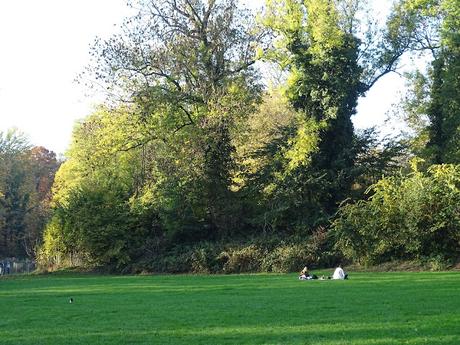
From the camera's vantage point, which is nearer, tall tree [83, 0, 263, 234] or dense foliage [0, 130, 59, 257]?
tall tree [83, 0, 263, 234]

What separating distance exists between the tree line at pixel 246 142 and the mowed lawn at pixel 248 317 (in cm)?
1613

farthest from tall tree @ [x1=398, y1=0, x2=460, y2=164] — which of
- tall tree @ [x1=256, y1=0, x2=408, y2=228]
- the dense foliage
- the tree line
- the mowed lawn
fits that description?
the dense foliage

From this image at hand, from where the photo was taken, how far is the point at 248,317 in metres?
12.7

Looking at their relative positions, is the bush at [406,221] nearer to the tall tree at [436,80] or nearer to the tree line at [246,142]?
the tree line at [246,142]

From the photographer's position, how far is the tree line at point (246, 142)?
1436 inches

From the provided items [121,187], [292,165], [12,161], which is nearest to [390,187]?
[292,165]

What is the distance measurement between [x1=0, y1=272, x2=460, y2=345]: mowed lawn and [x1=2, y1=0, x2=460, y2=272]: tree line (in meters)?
16.1

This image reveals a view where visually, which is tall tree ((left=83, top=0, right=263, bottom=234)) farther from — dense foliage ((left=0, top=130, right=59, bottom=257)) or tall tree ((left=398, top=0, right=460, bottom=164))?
dense foliage ((left=0, top=130, right=59, bottom=257))

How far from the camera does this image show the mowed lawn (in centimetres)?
996

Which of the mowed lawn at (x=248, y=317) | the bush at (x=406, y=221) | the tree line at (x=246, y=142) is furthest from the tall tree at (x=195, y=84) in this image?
the mowed lawn at (x=248, y=317)

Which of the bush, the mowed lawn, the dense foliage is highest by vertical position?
the dense foliage

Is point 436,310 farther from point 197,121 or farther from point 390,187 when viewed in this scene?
point 197,121

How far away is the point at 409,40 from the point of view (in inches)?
1629

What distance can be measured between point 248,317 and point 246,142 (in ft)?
98.0
